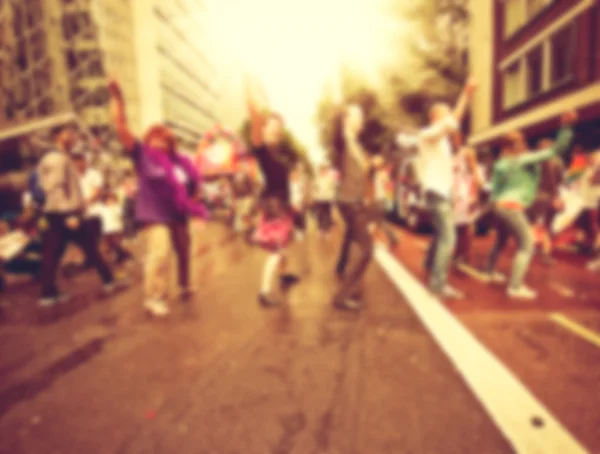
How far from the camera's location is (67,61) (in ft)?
133

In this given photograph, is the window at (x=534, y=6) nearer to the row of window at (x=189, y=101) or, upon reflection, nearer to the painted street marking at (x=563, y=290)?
the painted street marking at (x=563, y=290)

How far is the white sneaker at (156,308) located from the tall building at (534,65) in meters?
13.9

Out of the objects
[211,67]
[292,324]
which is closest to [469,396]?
[292,324]

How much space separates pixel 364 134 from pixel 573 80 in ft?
65.1

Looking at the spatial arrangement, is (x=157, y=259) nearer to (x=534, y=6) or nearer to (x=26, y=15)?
(x=534, y=6)

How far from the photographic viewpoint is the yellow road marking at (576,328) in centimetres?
362

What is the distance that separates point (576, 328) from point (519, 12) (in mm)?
20182

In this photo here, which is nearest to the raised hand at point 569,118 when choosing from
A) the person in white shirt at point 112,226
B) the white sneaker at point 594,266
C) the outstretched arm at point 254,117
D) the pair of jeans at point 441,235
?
the pair of jeans at point 441,235

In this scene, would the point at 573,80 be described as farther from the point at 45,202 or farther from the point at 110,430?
the point at 110,430

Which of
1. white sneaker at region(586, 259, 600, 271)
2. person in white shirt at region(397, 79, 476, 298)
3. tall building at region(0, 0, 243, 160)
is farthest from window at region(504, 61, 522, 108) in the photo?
person in white shirt at region(397, 79, 476, 298)

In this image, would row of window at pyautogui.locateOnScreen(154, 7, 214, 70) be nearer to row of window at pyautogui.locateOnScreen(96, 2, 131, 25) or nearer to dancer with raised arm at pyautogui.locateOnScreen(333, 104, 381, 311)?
row of window at pyautogui.locateOnScreen(96, 2, 131, 25)

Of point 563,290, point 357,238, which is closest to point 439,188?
point 357,238

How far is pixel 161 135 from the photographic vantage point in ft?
15.9

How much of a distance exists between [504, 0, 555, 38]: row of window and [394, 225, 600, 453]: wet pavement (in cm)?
1523
